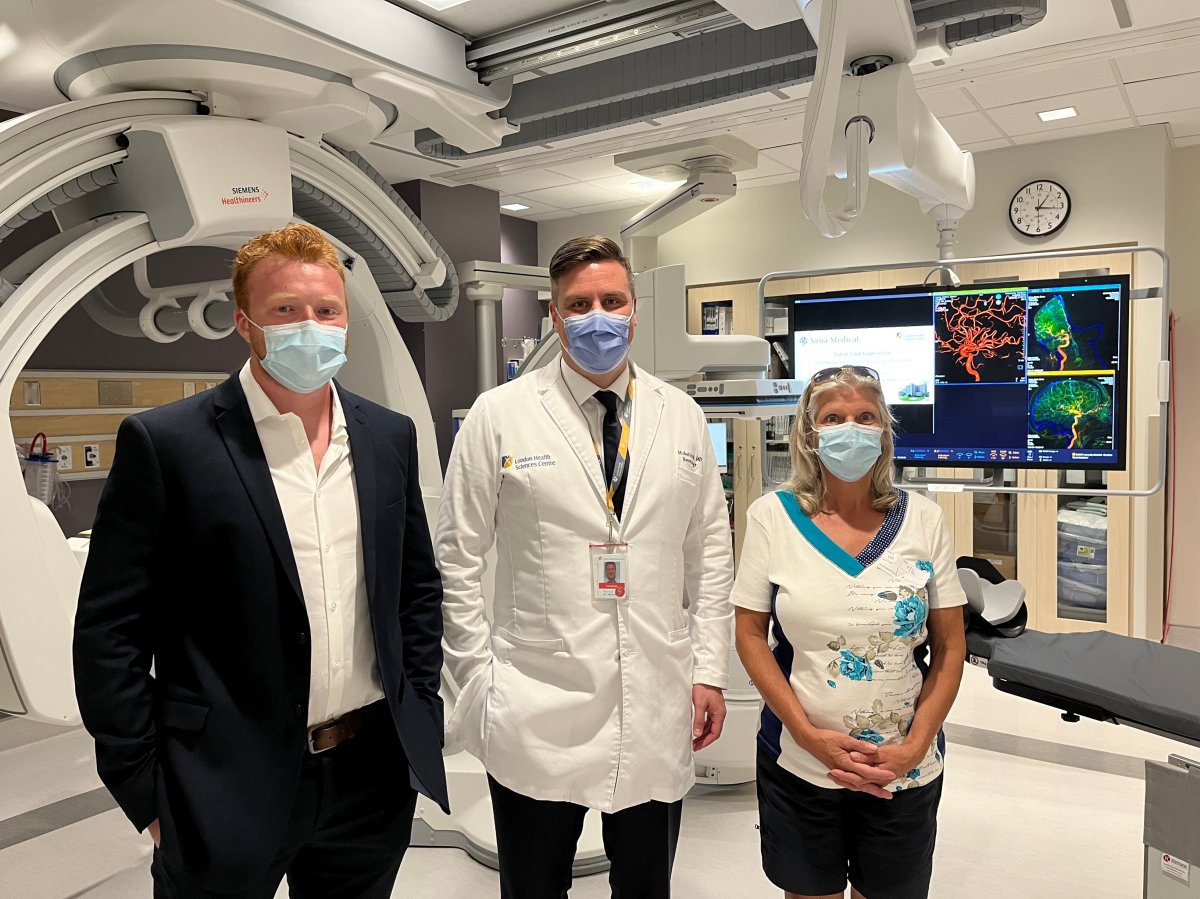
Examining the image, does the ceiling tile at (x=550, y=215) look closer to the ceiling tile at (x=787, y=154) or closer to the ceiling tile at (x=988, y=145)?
the ceiling tile at (x=787, y=154)

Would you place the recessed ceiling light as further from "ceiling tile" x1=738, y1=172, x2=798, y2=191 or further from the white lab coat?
→ the white lab coat

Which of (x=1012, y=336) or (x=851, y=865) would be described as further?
(x=1012, y=336)

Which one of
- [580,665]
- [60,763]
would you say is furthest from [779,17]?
[60,763]

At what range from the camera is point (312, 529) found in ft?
4.62

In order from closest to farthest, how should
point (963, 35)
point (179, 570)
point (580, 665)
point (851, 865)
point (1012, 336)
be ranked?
point (179, 570)
point (580, 665)
point (851, 865)
point (963, 35)
point (1012, 336)

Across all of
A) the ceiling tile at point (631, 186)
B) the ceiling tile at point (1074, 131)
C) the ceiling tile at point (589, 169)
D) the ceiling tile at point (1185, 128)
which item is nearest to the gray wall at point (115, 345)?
the ceiling tile at point (589, 169)

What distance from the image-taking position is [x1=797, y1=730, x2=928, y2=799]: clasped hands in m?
1.56

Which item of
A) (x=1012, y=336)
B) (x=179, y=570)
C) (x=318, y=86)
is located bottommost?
(x=179, y=570)

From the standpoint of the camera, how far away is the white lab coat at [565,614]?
62.6 inches

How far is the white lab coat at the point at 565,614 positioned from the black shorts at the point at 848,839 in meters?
0.20

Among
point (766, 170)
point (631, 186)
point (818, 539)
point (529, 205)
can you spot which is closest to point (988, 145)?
point (766, 170)

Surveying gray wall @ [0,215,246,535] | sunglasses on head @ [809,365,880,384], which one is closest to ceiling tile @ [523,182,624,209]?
gray wall @ [0,215,246,535]

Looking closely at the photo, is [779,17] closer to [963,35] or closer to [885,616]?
[963,35]

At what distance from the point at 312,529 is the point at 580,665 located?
517mm
